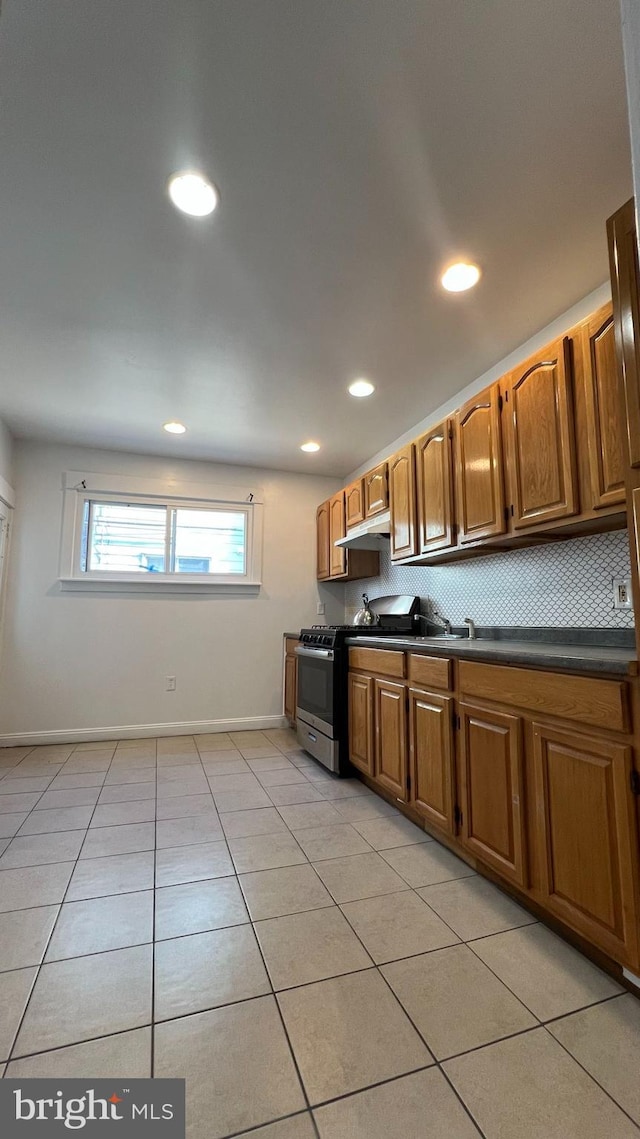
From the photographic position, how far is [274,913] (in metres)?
1.63

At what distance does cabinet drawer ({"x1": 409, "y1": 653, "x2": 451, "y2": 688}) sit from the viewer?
2051mm

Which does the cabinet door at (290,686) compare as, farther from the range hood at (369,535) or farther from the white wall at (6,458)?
the white wall at (6,458)

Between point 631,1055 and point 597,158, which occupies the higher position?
point 597,158

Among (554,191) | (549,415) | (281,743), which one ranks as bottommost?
(281,743)

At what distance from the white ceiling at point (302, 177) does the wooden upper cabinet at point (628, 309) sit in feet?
1.19

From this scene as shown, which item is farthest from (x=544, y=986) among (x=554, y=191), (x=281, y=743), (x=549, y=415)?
(x=281, y=743)

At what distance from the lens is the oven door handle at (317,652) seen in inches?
Result: 126

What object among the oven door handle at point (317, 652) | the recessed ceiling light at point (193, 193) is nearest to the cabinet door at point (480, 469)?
the oven door handle at point (317, 652)

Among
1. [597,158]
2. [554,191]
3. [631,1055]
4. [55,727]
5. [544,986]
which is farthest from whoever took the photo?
[55,727]

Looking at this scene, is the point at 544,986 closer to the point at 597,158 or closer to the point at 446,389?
the point at 597,158

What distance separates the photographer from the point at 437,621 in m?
3.31

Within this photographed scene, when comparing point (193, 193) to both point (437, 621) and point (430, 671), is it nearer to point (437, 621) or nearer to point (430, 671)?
point (430, 671)

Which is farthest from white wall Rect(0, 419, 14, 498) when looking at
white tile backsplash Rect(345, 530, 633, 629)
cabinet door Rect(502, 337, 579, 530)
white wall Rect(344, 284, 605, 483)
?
cabinet door Rect(502, 337, 579, 530)

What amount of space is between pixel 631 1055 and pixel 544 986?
0.24 meters
